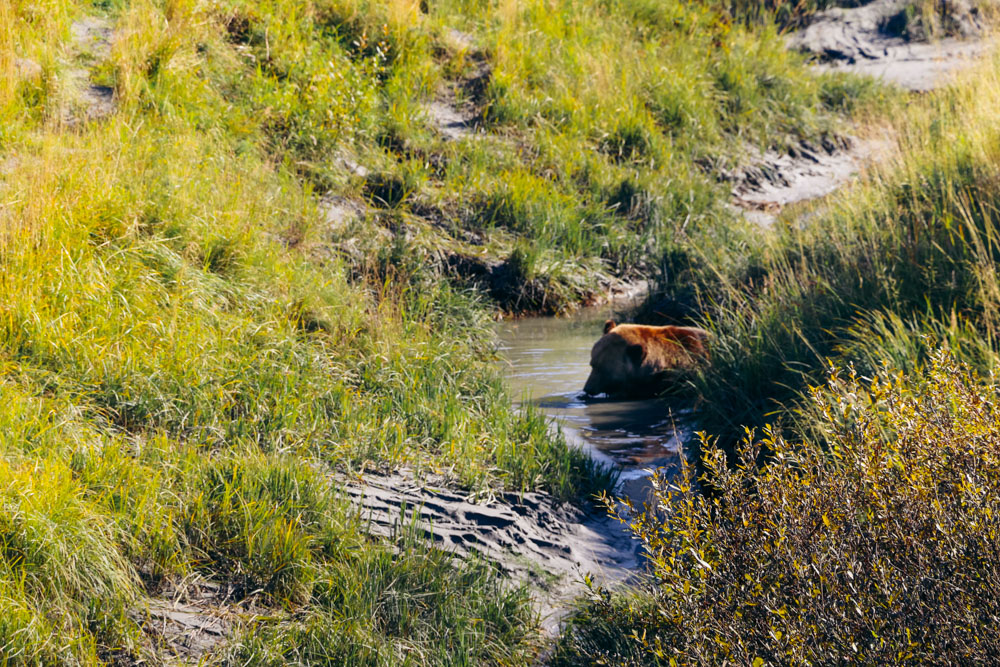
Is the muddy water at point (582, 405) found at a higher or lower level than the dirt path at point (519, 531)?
lower

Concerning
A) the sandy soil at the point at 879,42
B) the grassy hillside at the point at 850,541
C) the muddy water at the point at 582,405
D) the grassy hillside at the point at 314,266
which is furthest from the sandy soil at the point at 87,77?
the sandy soil at the point at 879,42

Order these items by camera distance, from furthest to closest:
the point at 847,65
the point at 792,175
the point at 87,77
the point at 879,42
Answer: the point at 879,42 < the point at 847,65 < the point at 792,175 < the point at 87,77

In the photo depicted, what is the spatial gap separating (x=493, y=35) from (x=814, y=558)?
12.5 meters

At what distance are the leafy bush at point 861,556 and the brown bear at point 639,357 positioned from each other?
12.9ft

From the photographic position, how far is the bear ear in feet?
23.6

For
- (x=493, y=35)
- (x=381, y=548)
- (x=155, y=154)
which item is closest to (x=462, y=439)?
(x=381, y=548)

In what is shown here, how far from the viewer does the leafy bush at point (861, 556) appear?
2512 mm

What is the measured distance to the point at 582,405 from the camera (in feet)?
23.8

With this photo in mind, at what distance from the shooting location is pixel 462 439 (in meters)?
5.50

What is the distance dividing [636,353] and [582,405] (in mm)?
561

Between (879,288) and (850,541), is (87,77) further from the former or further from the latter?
(850,541)

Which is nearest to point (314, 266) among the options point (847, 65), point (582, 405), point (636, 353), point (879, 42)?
point (582, 405)

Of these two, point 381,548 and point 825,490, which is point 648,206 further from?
point 825,490

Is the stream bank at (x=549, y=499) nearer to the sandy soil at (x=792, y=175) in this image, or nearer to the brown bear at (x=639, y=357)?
the brown bear at (x=639, y=357)
